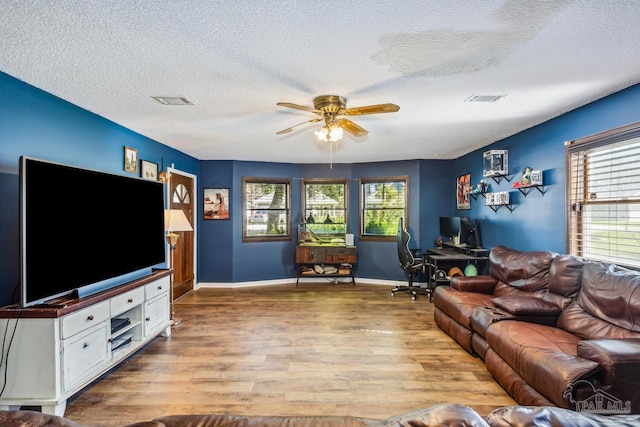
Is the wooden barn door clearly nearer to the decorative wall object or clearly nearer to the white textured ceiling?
the white textured ceiling

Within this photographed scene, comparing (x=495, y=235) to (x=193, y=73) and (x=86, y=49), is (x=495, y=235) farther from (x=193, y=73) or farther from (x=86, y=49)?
(x=86, y=49)

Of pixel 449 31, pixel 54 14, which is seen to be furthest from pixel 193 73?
pixel 449 31

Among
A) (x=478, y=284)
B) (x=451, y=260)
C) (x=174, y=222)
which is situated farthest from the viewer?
(x=451, y=260)

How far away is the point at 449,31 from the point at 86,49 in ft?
7.28

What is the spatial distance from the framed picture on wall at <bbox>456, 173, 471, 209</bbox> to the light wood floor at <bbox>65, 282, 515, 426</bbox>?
210cm

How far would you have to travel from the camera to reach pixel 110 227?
2.67 m

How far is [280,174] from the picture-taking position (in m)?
5.95

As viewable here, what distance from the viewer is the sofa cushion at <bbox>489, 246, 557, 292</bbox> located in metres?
2.96

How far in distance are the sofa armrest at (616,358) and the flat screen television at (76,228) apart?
139 inches

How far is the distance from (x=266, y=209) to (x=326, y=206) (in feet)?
3.96

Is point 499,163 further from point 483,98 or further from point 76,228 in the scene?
point 76,228

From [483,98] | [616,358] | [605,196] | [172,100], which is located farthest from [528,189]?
[172,100]

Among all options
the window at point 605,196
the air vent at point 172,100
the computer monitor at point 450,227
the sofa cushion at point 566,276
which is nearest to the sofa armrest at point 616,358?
the sofa cushion at point 566,276

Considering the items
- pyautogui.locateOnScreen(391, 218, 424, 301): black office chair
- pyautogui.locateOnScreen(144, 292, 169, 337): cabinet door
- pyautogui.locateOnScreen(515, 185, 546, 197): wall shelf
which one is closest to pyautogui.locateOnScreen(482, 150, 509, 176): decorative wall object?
pyautogui.locateOnScreen(515, 185, 546, 197): wall shelf
